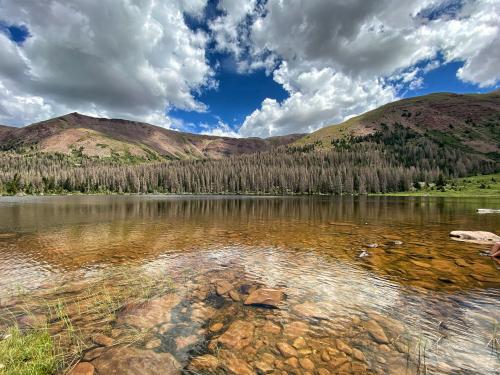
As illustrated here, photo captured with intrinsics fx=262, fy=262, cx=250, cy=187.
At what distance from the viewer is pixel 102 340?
9.45 meters

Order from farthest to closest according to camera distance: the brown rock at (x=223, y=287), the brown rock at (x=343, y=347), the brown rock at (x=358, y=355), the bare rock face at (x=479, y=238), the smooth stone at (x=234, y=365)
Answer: the bare rock face at (x=479, y=238), the brown rock at (x=223, y=287), the brown rock at (x=343, y=347), the brown rock at (x=358, y=355), the smooth stone at (x=234, y=365)

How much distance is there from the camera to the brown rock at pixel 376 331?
31.6 feet

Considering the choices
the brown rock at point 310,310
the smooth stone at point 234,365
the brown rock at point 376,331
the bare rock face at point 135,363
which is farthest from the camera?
the brown rock at point 310,310

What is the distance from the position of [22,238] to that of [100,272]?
19.3 m

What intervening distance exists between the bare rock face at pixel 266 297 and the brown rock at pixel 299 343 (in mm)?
2861

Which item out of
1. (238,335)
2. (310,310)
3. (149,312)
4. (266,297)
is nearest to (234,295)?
(266,297)

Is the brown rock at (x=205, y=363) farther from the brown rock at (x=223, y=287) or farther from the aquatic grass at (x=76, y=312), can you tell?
the brown rock at (x=223, y=287)

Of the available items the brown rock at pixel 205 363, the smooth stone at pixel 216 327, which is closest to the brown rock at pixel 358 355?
the brown rock at pixel 205 363

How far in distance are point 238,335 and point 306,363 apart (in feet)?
8.96

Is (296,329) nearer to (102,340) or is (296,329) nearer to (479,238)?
(102,340)

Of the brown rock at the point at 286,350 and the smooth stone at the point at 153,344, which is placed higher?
the smooth stone at the point at 153,344

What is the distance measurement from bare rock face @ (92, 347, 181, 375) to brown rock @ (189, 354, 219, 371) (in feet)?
1.59

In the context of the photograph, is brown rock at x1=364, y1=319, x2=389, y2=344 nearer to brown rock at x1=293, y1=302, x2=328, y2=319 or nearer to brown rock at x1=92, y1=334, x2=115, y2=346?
brown rock at x1=293, y1=302, x2=328, y2=319

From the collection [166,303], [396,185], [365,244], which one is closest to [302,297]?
[166,303]
